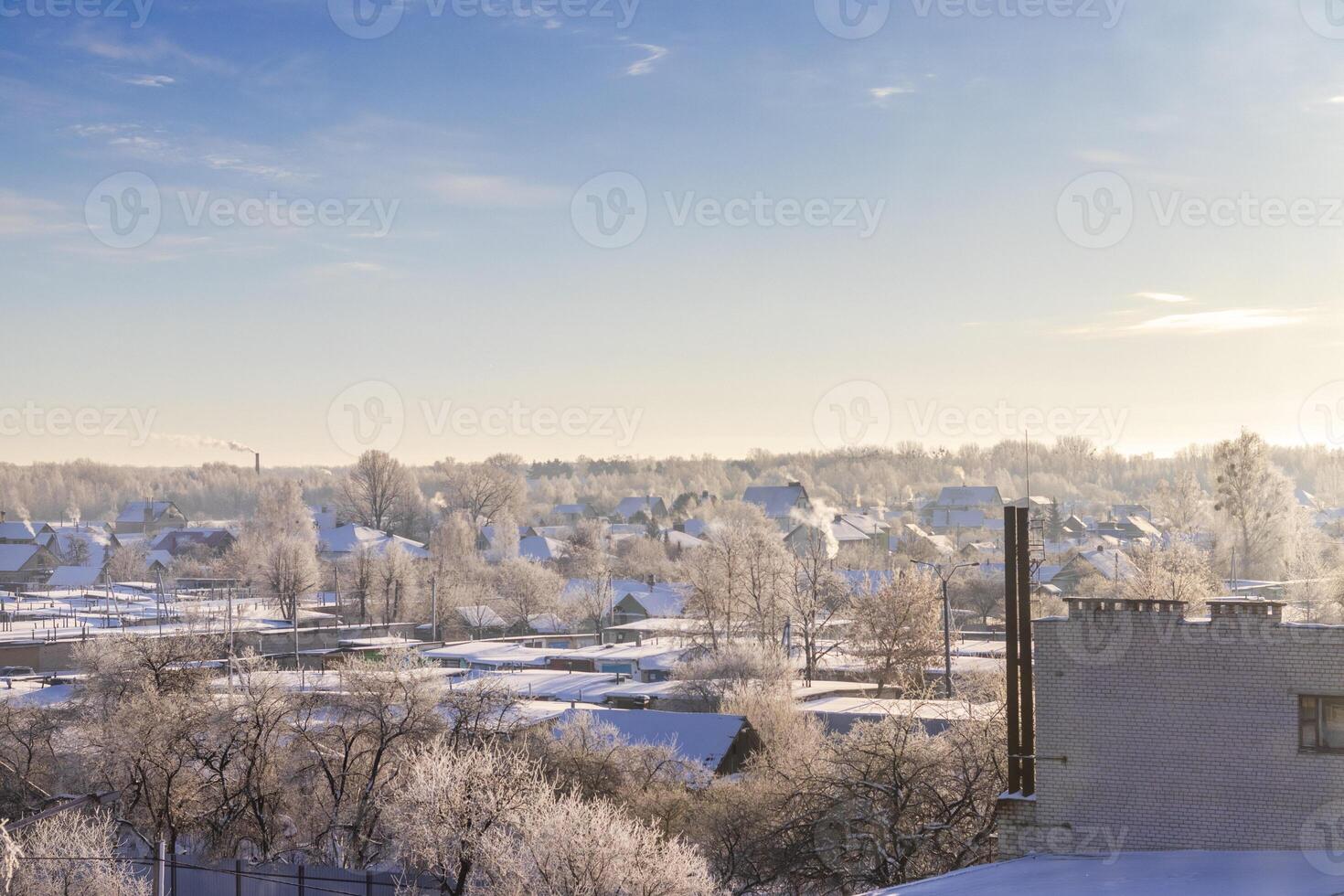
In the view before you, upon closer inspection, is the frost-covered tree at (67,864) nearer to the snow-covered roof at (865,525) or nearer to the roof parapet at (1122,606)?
the roof parapet at (1122,606)

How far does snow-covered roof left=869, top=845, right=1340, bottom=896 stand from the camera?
34.2 ft

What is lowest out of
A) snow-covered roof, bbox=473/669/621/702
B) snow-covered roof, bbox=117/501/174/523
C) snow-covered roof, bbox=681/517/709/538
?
snow-covered roof, bbox=473/669/621/702

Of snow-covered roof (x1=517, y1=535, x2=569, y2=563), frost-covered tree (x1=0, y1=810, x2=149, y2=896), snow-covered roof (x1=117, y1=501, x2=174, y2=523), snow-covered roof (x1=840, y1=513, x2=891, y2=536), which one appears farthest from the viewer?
snow-covered roof (x1=117, y1=501, x2=174, y2=523)

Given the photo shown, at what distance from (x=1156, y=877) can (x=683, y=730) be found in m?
21.1

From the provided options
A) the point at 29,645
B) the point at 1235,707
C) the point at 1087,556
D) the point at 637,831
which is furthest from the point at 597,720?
the point at 1087,556

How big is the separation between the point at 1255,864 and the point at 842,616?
1990 inches

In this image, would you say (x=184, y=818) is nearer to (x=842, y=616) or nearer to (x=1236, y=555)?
(x=842, y=616)

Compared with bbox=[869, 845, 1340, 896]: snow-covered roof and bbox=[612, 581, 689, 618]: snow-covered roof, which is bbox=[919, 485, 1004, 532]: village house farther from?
bbox=[869, 845, 1340, 896]: snow-covered roof

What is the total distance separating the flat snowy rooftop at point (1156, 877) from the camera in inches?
410

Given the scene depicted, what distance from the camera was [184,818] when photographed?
25.2 meters

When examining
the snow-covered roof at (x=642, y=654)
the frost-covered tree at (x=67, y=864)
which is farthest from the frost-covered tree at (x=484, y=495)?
the frost-covered tree at (x=67, y=864)

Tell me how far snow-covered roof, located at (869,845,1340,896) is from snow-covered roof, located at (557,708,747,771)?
58.2ft

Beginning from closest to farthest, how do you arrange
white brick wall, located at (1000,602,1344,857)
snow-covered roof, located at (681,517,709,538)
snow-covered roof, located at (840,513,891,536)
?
white brick wall, located at (1000,602,1344,857) < snow-covered roof, located at (840,513,891,536) < snow-covered roof, located at (681,517,709,538)

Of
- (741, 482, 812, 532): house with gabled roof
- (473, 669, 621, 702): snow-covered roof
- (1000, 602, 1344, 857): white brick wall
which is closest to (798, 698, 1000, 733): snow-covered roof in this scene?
(473, 669, 621, 702): snow-covered roof
